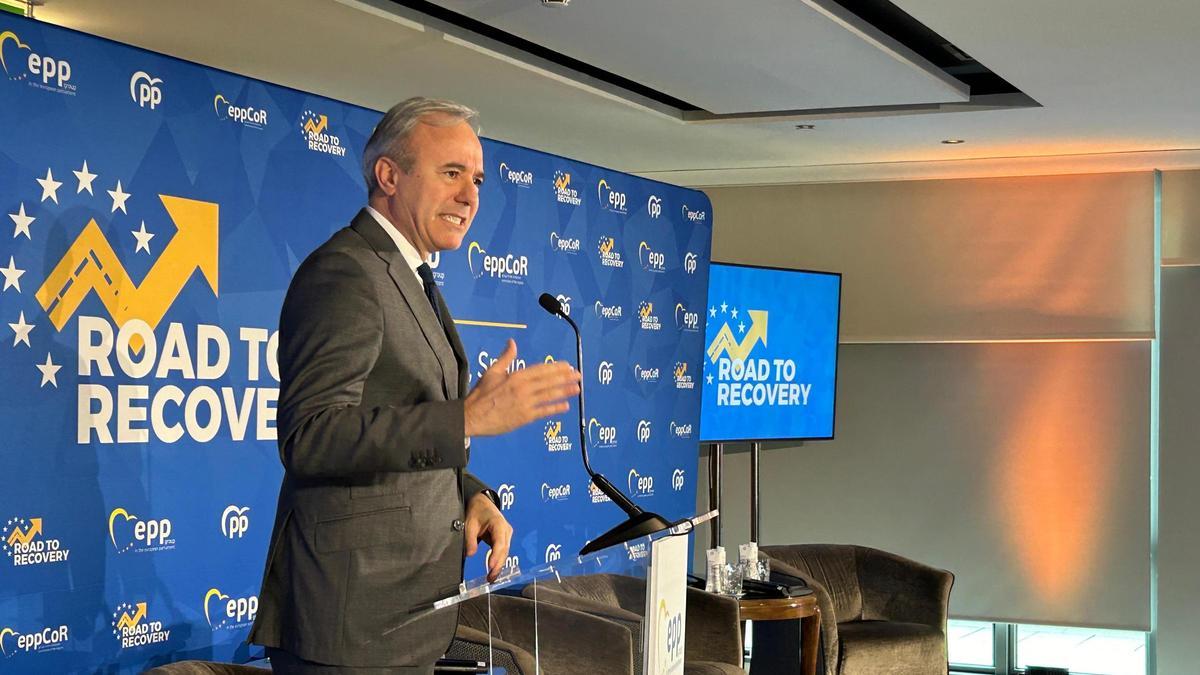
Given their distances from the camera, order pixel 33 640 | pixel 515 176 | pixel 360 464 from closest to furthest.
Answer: pixel 360 464 → pixel 33 640 → pixel 515 176

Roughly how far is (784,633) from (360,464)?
4323mm

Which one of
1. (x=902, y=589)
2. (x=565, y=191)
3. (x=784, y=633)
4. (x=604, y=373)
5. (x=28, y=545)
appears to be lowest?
(x=784, y=633)

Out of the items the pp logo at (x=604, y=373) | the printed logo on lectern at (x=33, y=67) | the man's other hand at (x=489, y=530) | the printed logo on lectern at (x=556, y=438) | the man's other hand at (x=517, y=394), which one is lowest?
the man's other hand at (x=489, y=530)

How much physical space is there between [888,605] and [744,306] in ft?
5.83

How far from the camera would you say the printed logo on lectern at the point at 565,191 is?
5527mm

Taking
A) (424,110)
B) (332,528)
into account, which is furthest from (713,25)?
(332,528)

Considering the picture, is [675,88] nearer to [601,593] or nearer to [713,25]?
[713,25]

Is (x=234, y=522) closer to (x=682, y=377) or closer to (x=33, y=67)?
(x=33, y=67)

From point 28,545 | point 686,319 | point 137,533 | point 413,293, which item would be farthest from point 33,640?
point 686,319

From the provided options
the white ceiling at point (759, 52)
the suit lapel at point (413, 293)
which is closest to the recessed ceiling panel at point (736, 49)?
the white ceiling at point (759, 52)

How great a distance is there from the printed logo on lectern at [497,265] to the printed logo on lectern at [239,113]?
1226 millimetres

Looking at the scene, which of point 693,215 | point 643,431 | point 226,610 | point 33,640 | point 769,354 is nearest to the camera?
point 33,640

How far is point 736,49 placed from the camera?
5289 millimetres

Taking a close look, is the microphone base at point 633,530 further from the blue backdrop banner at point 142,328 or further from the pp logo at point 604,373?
the pp logo at point 604,373
